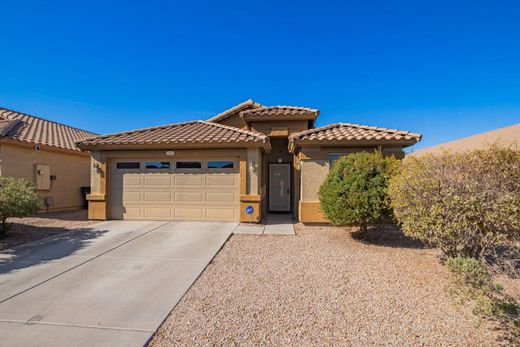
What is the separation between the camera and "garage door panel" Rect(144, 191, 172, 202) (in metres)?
10.3

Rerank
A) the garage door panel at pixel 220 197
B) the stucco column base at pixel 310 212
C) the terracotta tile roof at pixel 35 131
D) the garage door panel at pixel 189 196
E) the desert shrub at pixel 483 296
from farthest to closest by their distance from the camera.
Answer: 1. the terracotta tile roof at pixel 35 131
2. the garage door panel at pixel 189 196
3. the garage door panel at pixel 220 197
4. the stucco column base at pixel 310 212
5. the desert shrub at pixel 483 296

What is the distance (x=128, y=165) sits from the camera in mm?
10508

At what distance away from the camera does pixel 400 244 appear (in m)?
7.32

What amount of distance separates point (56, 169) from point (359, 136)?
48.9 ft

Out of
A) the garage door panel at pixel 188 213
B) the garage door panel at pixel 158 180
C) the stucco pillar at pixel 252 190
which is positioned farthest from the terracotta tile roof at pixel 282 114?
the garage door panel at pixel 188 213

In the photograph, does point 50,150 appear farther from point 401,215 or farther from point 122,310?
point 401,215

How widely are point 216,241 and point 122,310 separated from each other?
3682 millimetres

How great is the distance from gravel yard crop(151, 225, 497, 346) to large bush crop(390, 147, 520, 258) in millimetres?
820

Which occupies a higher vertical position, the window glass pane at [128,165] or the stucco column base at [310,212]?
the window glass pane at [128,165]

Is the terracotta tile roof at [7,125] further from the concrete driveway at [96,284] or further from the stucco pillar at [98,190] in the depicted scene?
the concrete driveway at [96,284]

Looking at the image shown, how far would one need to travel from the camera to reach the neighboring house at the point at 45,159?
11.5 m

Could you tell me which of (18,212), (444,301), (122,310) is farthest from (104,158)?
(444,301)

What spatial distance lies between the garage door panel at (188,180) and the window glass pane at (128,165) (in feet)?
5.60

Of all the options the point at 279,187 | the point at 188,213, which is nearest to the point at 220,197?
the point at 188,213
